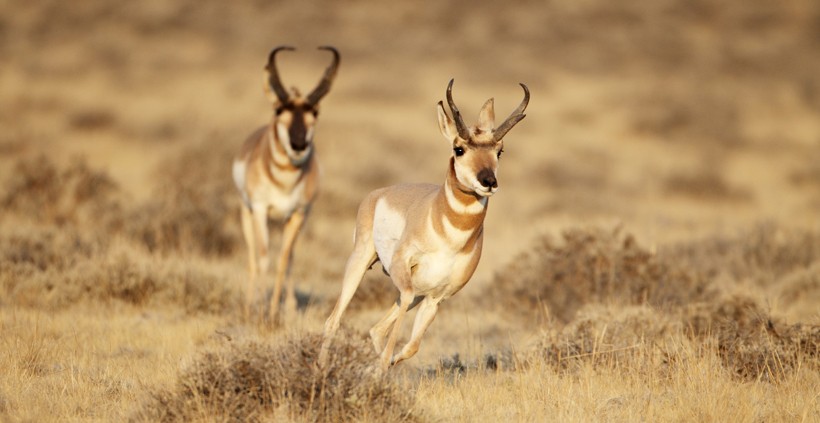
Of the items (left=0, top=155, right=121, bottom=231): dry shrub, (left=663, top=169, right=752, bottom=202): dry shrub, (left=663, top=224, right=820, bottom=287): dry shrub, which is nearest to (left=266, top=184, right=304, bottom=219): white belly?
(left=0, top=155, right=121, bottom=231): dry shrub

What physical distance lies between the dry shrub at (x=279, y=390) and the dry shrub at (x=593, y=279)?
4886mm

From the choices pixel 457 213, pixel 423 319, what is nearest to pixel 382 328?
pixel 423 319

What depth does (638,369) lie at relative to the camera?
6.51 metres

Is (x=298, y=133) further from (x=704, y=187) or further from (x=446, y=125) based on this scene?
(x=704, y=187)

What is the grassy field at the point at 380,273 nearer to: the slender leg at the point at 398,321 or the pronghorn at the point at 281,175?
the slender leg at the point at 398,321

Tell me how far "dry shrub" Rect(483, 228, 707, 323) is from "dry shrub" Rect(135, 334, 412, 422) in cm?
489

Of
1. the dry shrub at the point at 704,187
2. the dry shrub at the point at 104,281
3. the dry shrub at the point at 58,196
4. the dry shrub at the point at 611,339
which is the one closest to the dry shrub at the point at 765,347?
the dry shrub at the point at 611,339

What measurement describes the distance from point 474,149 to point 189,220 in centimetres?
764

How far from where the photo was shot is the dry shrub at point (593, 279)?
996 cm

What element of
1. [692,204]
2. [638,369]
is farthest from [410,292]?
[692,204]

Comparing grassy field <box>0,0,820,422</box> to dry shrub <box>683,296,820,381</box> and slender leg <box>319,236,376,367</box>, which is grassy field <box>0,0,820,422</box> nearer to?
dry shrub <box>683,296,820,381</box>

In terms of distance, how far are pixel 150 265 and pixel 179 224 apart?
3.09 meters

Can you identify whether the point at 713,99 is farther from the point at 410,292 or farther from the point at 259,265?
the point at 410,292

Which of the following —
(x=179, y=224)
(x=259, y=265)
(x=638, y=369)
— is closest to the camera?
(x=638, y=369)
